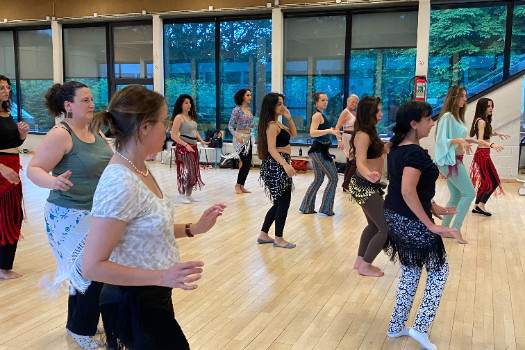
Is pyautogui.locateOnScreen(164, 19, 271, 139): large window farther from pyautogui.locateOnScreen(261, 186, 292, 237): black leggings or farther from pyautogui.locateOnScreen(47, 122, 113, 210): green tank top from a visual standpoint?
pyautogui.locateOnScreen(47, 122, 113, 210): green tank top

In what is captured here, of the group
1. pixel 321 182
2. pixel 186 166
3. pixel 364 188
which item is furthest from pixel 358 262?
pixel 186 166

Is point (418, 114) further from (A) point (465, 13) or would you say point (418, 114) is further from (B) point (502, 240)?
(A) point (465, 13)

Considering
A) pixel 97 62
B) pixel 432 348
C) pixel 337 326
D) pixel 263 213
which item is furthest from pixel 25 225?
pixel 97 62

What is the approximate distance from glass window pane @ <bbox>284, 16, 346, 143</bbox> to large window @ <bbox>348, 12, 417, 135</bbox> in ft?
1.04

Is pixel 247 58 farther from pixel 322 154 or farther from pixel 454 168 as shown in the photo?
pixel 454 168

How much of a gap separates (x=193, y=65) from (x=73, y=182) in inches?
374

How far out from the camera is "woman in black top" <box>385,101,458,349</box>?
269cm

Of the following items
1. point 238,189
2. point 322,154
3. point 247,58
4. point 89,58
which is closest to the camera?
point 322,154

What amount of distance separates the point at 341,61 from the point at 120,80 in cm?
563

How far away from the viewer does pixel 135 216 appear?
59.1 inches

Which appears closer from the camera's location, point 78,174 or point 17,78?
point 78,174

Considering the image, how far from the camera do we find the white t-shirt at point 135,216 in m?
1.45

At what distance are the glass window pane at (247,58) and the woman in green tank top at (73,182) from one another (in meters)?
8.51

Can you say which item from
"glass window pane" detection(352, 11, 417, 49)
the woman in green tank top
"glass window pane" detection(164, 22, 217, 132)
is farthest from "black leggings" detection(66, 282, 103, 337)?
"glass window pane" detection(164, 22, 217, 132)
